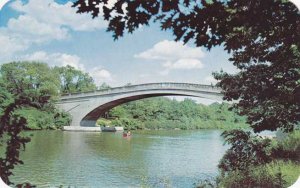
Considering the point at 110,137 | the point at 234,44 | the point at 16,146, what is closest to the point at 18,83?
the point at 16,146

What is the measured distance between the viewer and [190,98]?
3.82m

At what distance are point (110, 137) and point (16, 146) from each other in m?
7.51

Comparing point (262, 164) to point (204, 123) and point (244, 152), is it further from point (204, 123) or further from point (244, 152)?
point (204, 123)

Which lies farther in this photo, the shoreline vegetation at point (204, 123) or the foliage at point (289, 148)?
the foliage at point (289, 148)

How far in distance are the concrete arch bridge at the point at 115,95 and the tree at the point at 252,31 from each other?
40 cm

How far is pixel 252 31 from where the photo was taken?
2.08 metres

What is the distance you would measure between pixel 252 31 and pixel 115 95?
18.5 feet

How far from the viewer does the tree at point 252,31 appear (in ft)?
5.16

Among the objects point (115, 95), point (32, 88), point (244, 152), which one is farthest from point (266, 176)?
point (115, 95)

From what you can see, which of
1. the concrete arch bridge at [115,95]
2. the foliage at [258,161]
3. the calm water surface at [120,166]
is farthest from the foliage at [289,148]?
the concrete arch bridge at [115,95]

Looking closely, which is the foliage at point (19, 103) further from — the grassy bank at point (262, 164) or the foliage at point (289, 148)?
the foliage at point (289, 148)

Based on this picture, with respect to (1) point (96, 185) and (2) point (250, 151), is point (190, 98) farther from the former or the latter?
(1) point (96, 185)

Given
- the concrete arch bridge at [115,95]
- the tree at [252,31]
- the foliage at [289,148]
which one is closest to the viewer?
the tree at [252,31]

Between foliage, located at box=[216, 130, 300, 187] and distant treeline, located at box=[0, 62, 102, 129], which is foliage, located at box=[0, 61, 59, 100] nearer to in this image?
distant treeline, located at box=[0, 62, 102, 129]
